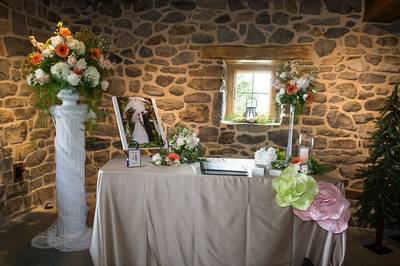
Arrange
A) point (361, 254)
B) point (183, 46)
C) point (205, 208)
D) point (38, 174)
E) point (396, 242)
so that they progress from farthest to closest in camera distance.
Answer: point (183, 46), point (38, 174), point (396, 242), point (361, 254), point (205, 208)

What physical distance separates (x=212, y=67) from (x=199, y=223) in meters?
2.39

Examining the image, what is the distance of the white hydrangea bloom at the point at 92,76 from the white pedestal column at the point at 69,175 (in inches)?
8.9

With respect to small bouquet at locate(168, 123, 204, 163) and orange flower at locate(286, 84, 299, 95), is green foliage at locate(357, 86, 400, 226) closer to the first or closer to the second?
orange flower at locate(286, 84, 299, 95)

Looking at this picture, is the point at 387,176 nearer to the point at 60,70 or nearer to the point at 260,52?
the point at 260,52

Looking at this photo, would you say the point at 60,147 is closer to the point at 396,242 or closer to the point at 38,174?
the point at 38,174

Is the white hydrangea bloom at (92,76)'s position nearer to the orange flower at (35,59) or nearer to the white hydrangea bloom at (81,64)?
the white hydrangea bloom at (81,64)

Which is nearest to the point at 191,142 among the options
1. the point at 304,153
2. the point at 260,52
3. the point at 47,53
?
the point at 304,153

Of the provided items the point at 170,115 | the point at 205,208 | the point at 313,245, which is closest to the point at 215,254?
the point at 205,208

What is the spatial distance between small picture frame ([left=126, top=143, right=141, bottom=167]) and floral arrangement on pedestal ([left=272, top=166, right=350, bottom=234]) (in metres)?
1.25

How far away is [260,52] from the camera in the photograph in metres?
3.79

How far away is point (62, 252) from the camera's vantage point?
2645 millimetres

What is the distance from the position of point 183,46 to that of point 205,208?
8.37ft

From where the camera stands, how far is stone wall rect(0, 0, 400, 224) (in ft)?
11.9

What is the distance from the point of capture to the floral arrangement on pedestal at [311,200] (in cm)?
126
